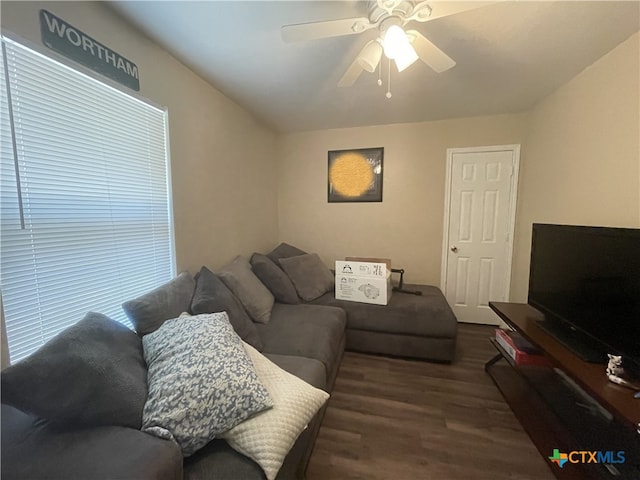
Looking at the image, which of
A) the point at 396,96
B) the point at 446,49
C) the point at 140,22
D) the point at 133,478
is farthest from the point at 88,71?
the point at 396,96

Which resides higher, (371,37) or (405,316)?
(371,37)

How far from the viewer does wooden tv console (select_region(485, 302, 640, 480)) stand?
115 centimetres

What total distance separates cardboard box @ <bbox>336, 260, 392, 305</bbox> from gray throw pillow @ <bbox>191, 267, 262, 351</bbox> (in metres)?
1.06

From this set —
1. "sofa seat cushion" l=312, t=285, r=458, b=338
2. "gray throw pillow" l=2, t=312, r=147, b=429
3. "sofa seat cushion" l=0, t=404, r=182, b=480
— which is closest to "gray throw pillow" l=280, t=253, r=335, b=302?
"sofa seat cushion" l=312, t=285, r=458, b=338

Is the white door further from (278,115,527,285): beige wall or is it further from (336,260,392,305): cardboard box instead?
(336,260,392,305): cardboard box

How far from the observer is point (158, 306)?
143 centimetres

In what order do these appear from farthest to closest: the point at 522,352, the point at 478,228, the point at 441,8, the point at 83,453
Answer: the point at 478,228 < the point at 522,352 < the point at 441,8 < the point at 83,453

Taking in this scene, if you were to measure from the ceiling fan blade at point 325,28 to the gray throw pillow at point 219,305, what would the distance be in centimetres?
149

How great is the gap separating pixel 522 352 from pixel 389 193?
2075 mm

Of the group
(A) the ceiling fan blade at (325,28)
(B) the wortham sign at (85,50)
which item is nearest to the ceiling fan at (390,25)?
(A) the ceiling fan blade at (325,28)

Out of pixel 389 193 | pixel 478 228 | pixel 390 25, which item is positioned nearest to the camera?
pixel 390 25

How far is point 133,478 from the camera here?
73 cm

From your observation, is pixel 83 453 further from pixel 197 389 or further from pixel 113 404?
pixel 197 389

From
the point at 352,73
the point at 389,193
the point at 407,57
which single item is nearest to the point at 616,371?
the point at 407,57
